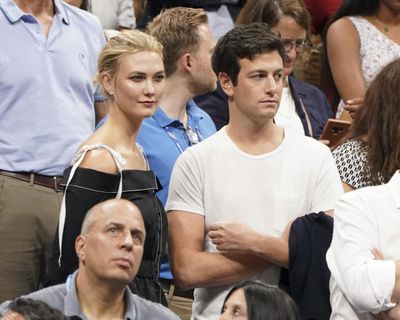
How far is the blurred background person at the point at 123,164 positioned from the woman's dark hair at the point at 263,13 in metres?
1.21

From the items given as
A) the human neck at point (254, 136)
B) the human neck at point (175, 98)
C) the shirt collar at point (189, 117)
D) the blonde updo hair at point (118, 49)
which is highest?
→ the blonde updo hair at point (118, 49)

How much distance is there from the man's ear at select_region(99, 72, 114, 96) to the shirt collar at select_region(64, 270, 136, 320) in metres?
0.99

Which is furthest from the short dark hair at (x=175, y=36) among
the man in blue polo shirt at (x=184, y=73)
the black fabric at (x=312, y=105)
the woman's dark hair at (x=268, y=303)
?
the woman's dark hair at (x=268, y=303)

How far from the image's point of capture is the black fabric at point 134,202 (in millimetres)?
5676

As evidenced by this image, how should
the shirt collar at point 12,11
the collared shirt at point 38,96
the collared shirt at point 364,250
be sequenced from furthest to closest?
the shirt collar at point 12,11
the collared shirt at point 38,96
the collared shirt at point 364,250

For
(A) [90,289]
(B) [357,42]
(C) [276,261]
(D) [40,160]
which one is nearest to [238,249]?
(C) [276,261]

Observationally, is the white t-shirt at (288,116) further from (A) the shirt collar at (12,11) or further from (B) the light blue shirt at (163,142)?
(A) the shirt collar at (12,11)

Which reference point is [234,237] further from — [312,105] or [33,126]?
[312,105]

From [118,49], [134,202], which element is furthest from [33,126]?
[134,202]

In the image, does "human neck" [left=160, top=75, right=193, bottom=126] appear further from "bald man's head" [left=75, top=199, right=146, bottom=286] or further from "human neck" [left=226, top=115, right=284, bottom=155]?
"bald man's head" [left=75, top=199, right=146, bottom=286]

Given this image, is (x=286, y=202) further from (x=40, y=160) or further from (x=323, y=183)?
(x=40, y=160)

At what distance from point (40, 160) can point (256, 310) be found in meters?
1.47

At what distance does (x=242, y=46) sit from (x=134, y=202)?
0.89 m

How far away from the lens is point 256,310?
5309 millimetres
